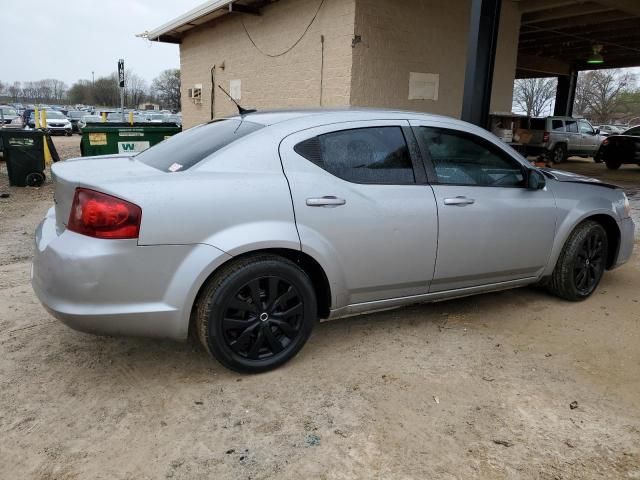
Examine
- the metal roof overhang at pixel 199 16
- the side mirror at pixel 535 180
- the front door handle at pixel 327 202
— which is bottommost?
the front door handle at pixel 327 202

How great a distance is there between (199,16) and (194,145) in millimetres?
9792

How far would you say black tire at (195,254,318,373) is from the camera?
2840 millimetres

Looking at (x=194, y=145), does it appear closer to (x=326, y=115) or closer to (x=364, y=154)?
(x=326, y=115)

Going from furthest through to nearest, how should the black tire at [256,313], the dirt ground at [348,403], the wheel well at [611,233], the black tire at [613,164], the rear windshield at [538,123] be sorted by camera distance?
1. the rear windshield at [538,123]
2. the black tire at [613,164]
3. the wheel well at [611,233]
4. the black tire at [256,313]
5. the dirt ground at [348,403]

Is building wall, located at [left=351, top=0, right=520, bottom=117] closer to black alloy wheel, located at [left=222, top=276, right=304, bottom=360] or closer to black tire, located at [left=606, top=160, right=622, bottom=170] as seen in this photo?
black alloy wheel, located at [left=222, top=276, right=304, bottom=360]

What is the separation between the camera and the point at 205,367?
10.4 feet

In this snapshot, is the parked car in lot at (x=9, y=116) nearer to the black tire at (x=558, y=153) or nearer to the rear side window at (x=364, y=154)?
the black tire at (x=558, y=153)

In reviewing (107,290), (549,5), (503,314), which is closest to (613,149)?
(549,5)

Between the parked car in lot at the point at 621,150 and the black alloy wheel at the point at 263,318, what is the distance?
15.7 metres

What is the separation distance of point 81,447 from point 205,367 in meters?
0.88

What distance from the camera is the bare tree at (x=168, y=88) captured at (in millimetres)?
73600

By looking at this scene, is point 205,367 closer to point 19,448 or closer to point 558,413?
point 19,448

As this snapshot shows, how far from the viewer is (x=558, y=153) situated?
18.3m

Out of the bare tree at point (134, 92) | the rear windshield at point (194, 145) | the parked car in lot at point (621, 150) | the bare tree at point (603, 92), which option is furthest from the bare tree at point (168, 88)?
the rear windshield at point (194, 145)
